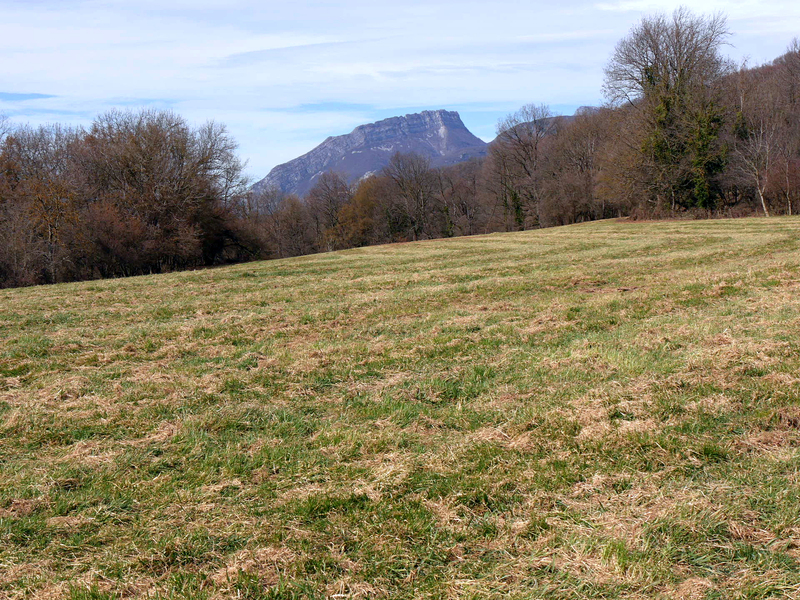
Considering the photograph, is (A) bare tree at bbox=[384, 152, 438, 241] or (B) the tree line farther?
(A) bare tree at bbox=[384, 152, 438, 241]

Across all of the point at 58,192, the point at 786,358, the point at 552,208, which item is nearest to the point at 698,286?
the point at 786,358

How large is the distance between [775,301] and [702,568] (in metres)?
7.82

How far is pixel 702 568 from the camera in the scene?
9.47ft

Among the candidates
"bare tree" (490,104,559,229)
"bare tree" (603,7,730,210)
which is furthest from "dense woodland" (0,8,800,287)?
"bare tree" (490,104,559,229)

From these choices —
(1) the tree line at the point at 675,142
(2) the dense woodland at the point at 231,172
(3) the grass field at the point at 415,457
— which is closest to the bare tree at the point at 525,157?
(1) the tree line at the point at 675,142

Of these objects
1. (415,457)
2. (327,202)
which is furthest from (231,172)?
(415,457)

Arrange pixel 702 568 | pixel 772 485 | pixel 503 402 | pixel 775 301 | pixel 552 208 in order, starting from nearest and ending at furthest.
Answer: pixel 702 568, pixel 772 485, pixel 503 402, pixel 775 301, pixel 552 208

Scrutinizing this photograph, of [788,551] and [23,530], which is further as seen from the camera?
[23,530]

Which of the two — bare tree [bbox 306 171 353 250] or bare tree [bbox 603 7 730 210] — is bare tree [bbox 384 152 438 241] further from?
bare tree [bbox 603 7 730 210]

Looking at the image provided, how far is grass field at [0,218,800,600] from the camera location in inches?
119

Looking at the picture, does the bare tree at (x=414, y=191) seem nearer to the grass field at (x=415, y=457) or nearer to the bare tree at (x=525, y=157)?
the bare tree at (x=525, y=157)

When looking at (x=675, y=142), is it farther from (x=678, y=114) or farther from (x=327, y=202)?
(x=327, y=202)

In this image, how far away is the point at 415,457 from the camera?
4.45 meters

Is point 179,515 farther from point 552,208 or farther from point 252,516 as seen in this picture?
point 552,208
